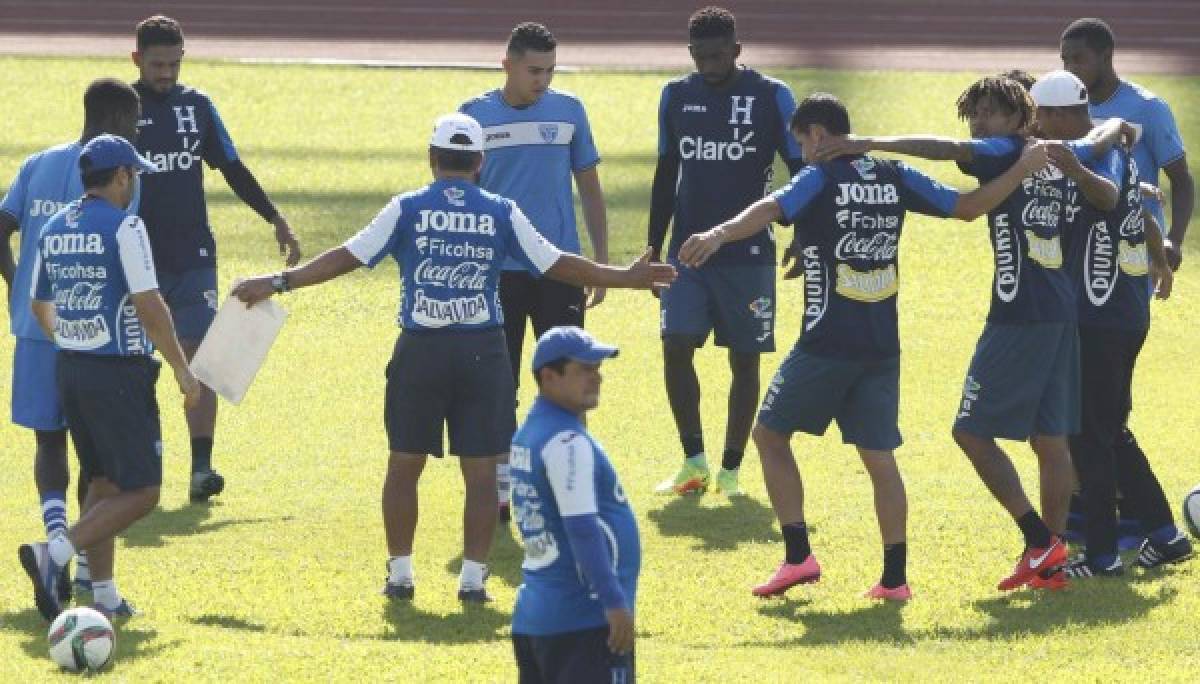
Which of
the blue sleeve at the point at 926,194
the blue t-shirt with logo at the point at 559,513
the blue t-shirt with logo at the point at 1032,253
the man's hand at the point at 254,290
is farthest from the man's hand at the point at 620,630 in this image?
the blue t-shirt with logo at the point at 1032,253

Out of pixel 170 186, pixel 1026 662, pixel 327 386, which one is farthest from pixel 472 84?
pixel 1026 662

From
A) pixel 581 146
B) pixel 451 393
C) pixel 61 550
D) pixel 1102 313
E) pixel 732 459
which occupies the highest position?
pixel 581 146

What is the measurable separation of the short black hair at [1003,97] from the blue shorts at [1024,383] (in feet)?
3.11

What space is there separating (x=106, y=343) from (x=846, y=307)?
3.13 m

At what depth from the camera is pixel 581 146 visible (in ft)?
37.0

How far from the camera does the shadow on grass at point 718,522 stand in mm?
10734

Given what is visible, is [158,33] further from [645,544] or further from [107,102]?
[645,544]

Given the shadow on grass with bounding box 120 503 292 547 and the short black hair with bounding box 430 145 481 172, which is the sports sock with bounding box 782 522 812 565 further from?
the shadow on grass with bounding box 120 503 292 547

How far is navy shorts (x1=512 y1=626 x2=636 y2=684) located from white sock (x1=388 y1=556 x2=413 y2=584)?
9.42 feet

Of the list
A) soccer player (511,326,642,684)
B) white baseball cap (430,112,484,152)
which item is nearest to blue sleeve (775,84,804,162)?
white baseball cap (430,112,484,152)

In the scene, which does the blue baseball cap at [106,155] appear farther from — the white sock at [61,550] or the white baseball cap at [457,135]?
the white sock at [61,550]

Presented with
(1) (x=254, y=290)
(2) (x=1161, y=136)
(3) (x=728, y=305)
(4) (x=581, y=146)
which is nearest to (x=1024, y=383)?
(2) (x=1161, y=136)

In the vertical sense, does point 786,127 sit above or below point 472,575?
above

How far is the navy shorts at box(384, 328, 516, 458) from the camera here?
9.23 m
